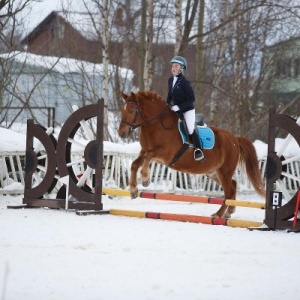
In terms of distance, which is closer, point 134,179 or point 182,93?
point 134,179

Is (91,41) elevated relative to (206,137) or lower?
elevated

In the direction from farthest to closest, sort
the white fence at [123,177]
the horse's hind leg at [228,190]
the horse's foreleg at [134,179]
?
1. the white fence at [123,177]
2. the horse's hind leg at [228,190]
3. the horse's foreleg at [134,179]

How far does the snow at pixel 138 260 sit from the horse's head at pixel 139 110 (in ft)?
4.70

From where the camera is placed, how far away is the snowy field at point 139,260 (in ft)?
18.7

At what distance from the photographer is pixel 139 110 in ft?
35.0

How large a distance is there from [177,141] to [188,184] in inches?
264

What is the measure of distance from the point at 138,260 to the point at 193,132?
13.8ft

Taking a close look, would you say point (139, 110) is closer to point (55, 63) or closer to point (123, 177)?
point (123, 177)

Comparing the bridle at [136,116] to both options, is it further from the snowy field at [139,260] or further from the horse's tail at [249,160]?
the horse's tail at [249,160]

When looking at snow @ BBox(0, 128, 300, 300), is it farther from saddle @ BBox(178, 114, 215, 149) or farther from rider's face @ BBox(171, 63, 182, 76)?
rider's face @ BBox(171, 63, 182, 76)

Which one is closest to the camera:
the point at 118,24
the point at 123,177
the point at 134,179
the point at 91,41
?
the point at 134,179

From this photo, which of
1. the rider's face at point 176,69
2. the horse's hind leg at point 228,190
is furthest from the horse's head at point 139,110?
the horse's hind leg at point 228,190

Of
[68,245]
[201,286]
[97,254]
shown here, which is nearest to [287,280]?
[201,286]

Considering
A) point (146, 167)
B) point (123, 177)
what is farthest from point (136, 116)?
point (123, 177)
